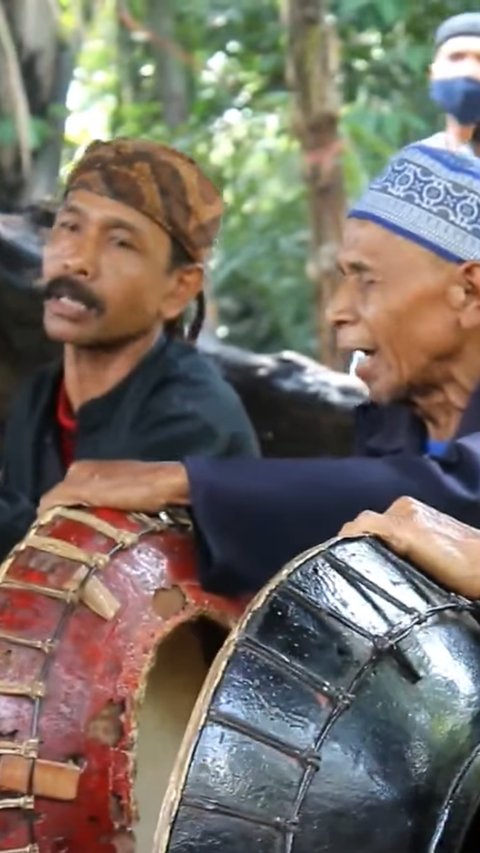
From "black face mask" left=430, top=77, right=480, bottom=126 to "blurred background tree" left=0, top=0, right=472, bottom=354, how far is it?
0.39 meters

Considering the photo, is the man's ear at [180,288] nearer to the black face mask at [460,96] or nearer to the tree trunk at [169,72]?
the black face mask at [460,96]

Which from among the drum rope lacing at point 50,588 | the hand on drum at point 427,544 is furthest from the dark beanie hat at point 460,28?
the hand on drum at point 427,544

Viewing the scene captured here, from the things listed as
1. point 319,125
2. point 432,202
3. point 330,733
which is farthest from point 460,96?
point 330,733

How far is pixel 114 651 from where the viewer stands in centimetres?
114

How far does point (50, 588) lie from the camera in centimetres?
115

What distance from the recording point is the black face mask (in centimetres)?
238

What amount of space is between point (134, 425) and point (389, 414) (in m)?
0.27

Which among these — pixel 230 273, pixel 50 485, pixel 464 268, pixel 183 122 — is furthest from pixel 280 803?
pixel 230 273

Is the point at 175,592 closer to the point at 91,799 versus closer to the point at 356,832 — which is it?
the point at 91,799

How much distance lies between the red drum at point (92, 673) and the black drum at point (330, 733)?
0.26 metres

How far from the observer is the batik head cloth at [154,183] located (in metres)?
1.50

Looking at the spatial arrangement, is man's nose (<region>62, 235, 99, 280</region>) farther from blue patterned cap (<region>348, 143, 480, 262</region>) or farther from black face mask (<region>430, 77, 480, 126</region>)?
black face mask (<region>430, 77, 480, 126</region>)

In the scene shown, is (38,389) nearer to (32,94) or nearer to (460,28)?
(460,28)

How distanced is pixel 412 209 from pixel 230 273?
335cm
